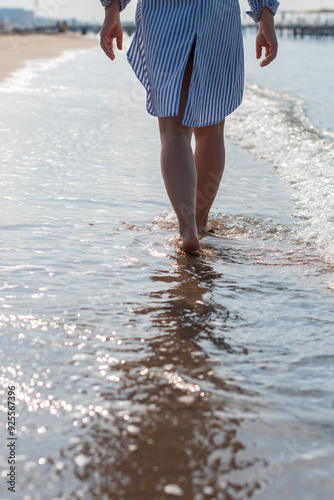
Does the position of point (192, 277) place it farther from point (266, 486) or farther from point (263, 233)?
point (266, 486)

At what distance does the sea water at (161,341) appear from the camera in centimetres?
96

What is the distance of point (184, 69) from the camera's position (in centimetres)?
198

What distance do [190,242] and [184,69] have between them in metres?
0.55

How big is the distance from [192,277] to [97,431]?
851mm

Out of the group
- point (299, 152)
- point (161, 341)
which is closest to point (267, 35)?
point (161, 341)

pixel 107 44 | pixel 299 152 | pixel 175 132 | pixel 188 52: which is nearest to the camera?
pixel 188 52

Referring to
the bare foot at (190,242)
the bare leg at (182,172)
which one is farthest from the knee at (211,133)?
the bare foot at (190,242)

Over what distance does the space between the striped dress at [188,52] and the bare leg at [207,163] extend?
169mm

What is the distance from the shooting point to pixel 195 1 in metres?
1.99

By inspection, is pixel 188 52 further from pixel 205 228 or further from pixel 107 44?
pixel 205 228

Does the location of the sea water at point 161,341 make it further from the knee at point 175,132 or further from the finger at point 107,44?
the finger at point 107,44

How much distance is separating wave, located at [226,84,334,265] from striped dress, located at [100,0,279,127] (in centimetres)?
64

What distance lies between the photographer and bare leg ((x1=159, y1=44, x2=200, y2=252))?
6.66 ft

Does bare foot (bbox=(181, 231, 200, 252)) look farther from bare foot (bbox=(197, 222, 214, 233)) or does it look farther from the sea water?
bare foot (bbox=(197, 222, 214, 233))
